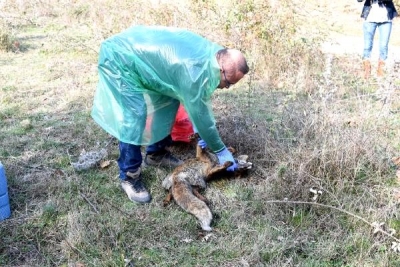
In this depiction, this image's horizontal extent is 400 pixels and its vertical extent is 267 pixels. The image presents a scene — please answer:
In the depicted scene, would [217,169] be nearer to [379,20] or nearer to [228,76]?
[228,76]

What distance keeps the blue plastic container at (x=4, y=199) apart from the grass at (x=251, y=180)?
65 millimetres

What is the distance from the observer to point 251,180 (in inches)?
128

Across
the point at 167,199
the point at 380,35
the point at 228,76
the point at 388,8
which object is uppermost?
the point at 228,76

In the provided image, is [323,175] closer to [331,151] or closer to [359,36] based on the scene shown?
[331,151]

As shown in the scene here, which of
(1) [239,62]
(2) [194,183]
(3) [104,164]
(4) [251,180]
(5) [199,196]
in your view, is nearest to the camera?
(1) [239,62]

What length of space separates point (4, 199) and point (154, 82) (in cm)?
125

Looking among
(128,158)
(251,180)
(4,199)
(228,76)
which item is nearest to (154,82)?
(228,76)

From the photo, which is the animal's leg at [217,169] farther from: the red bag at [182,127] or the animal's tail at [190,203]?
the red bag at [182,127]

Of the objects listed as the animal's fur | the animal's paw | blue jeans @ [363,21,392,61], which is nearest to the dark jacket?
blue jeans @ [363,21,392,61]

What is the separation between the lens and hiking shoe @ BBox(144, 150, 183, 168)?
3521 millimetres

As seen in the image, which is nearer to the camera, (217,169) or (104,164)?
(217,169)

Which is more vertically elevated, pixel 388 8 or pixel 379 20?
pixel 388 8

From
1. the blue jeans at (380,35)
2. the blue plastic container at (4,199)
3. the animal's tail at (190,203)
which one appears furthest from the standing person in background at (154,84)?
the blue jeans at (380,35)

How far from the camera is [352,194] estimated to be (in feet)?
9.48
